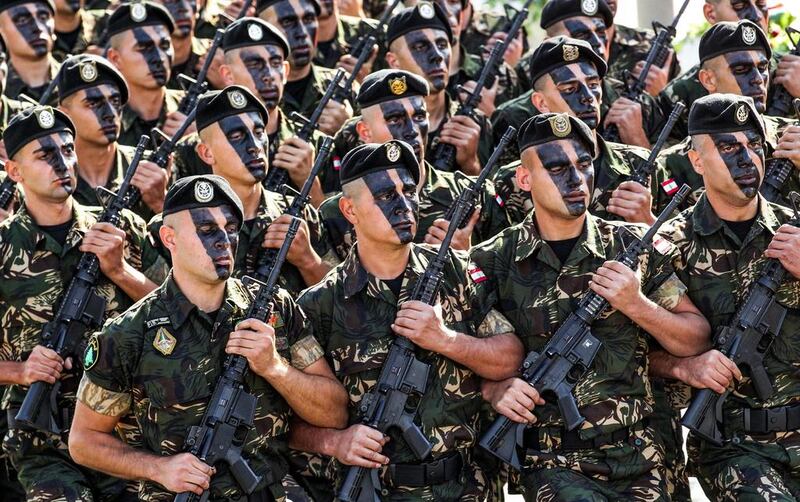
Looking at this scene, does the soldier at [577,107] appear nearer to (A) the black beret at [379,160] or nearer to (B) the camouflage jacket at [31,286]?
(A) the black beret at [379,160]

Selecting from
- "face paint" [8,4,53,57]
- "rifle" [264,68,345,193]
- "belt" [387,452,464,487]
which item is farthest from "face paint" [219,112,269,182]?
"face paint" [8,4,53,57]

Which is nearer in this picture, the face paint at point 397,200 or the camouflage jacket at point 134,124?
the face paint at point 397,200

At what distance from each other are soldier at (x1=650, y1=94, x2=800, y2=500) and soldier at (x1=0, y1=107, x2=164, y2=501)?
3600 mm

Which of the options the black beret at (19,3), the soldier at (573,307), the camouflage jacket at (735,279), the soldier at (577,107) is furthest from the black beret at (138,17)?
the camouflage jacket at (735,279)

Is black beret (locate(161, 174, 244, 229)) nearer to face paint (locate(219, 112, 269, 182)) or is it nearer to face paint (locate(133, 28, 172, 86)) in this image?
face paint (locate(219, 112, 269, 182))

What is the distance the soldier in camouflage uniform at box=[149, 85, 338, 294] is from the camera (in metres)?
10.9

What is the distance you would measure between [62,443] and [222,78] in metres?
3.76

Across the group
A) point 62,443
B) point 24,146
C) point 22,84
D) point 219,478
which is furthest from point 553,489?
point 22,84

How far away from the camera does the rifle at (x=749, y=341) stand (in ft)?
31.6

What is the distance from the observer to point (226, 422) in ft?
30.3

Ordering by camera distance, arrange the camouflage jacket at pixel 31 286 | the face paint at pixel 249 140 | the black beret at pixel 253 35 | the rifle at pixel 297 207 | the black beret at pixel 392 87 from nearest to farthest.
A: the camouflage jacket at pixel 31 286
the rifle at pixel 297 207
the face paint at pixel 249 140
the black beret at pixel 392 87
the black beret at pixel 253 35

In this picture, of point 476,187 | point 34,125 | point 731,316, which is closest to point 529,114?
point 476,187

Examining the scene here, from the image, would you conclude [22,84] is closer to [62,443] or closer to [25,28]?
[25,28]

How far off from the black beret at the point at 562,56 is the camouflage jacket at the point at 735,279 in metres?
1.87
